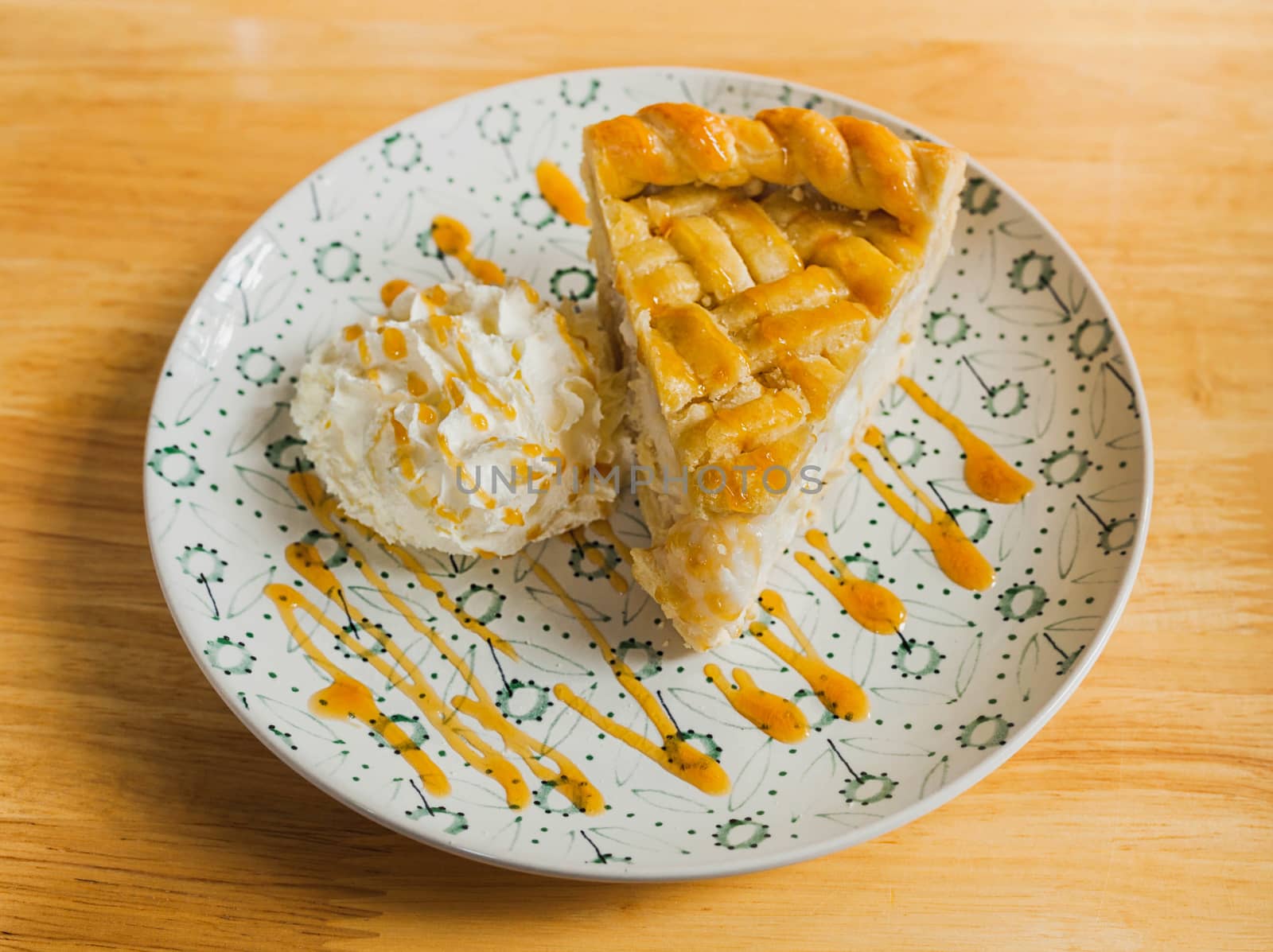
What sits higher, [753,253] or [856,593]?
[753,253]

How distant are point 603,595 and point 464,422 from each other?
451 mm

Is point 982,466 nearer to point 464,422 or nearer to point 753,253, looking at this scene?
point 753,253

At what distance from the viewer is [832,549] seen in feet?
7.65

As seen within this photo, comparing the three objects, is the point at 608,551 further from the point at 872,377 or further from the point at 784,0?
the point at 784,0

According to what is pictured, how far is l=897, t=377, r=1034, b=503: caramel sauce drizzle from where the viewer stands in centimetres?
236

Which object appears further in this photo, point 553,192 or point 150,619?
point 553,192

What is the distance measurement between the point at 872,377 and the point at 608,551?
0.71 metres

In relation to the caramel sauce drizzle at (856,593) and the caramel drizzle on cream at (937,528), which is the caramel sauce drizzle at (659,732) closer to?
the caramel sauce drizzle at (856,593)

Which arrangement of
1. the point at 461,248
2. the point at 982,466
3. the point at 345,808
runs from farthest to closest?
the point at 461,248
the point at 982,466
the point at 345,808

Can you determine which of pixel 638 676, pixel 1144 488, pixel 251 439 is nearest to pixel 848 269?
pixel 1144 488

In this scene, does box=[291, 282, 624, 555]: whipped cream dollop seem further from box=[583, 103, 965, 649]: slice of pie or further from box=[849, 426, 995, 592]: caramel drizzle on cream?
box=[849, 426, 995, 592]: caramel drizzle on cream

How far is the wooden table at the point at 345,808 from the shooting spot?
1.93 m

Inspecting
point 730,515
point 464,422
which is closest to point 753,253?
point 730,515

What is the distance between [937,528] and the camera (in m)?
2.33
